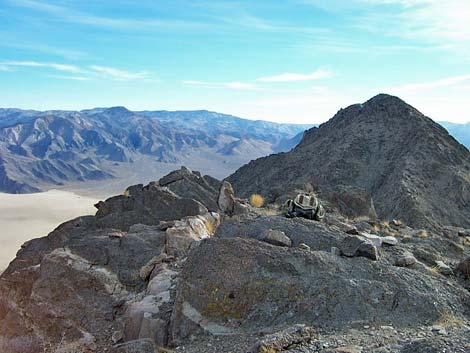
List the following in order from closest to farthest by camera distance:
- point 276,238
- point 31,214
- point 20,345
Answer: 1. point 20,345
2. point 276,238
3. point 31,214

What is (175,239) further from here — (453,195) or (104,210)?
(453,195)

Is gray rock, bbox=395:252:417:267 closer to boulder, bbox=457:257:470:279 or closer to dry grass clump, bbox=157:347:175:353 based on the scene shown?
boulder, bbox=457:257:470:279

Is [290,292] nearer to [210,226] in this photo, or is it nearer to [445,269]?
[445,269]

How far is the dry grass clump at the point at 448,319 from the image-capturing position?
8.06 metres

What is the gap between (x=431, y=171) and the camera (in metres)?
44.2

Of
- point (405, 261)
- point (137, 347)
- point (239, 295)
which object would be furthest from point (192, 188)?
point (137, 347)

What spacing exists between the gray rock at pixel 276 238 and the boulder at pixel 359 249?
1.21m

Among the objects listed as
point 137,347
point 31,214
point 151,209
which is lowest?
point 31,214

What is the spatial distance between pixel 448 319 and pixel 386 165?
Answer: 40.5 metres

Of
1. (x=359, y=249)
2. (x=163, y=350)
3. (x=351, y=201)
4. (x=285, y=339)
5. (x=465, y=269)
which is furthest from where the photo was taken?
(x=351, y=201)

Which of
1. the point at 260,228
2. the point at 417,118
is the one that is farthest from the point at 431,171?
the point at 260,228

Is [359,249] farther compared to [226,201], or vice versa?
[226,201]

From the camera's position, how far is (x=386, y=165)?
4697 centimetres

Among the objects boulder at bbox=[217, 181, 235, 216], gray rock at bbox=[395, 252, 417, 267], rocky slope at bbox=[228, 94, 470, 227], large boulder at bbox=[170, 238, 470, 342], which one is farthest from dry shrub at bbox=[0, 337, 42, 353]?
rocky slope at bbox=[228, 94, 470, 227]
